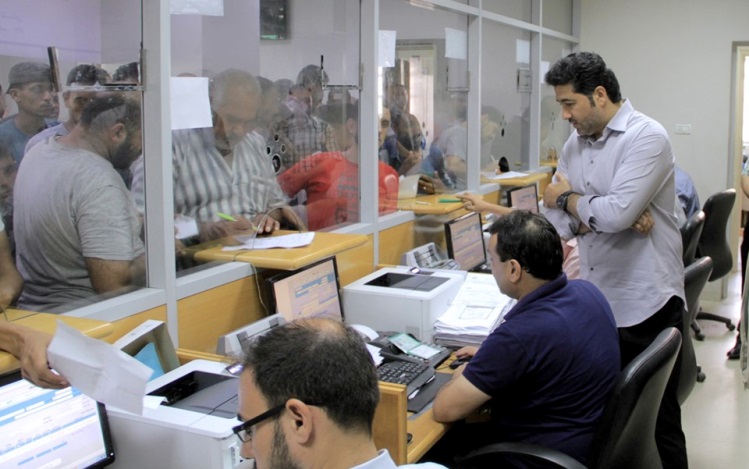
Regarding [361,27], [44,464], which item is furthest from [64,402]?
[361,27]

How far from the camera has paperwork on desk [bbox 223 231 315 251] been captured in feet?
8.37

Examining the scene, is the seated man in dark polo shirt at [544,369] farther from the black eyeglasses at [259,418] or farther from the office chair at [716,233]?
the office chair at [716,233]

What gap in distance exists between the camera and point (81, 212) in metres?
2.07

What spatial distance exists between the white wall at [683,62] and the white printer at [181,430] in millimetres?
6025

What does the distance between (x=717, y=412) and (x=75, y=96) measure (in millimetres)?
3631

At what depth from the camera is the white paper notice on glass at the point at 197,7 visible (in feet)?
7.34

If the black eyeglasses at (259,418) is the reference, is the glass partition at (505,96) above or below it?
above

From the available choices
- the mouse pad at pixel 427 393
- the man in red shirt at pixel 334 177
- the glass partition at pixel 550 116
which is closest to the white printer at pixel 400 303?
the mouse pad at pixel 427 393

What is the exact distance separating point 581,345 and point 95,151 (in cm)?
148

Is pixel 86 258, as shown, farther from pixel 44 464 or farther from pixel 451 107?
pixel 451 107

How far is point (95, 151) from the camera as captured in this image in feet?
7.00

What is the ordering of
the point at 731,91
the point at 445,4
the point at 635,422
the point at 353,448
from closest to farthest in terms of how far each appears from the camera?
the point at 353,448 < the point at 635,422 < the point at 445,4 < the point at 731,91

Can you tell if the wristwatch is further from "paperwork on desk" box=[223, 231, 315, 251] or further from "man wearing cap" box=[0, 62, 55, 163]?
"man wearing cap" box=[0, 62, 55, 163]

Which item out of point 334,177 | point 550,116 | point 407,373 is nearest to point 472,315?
point 407,373
